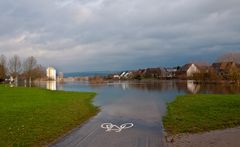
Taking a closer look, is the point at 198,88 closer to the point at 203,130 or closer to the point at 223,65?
the point at 203,130

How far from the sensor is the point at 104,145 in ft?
40.7

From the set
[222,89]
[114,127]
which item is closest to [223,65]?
[222,89]

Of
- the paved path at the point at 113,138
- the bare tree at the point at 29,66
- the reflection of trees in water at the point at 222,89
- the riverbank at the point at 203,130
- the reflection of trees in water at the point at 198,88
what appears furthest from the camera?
the bare tree at the point at 29,66

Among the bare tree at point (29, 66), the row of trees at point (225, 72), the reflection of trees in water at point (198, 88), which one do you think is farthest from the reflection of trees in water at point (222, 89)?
the bare tree at point (29, 66)

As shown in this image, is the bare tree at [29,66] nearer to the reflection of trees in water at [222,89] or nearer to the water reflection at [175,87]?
the water reflection at [175,87]

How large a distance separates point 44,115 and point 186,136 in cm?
1058

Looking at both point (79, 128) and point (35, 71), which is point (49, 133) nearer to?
point (79, 128)

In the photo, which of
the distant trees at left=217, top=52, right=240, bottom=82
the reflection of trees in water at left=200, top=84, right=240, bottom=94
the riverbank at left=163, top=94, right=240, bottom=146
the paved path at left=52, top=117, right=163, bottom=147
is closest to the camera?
the riverbank at left=163, top=94, right=240, bottom=146

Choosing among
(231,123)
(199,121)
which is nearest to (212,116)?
(199,121)

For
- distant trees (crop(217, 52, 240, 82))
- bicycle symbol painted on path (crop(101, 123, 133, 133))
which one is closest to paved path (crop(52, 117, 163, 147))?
bicycle symbol painted on path (crop(101, 123, 133, 133))

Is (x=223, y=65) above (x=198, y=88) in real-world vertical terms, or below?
above

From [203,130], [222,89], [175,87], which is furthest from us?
[175,87]

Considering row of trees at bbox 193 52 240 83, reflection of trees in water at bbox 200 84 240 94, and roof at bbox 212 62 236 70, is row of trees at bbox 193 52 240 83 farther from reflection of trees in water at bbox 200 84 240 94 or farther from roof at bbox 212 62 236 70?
reflection of trees in water at bbox 200 84 240 94

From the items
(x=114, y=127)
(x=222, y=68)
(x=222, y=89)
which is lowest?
(x=114, y=127)
